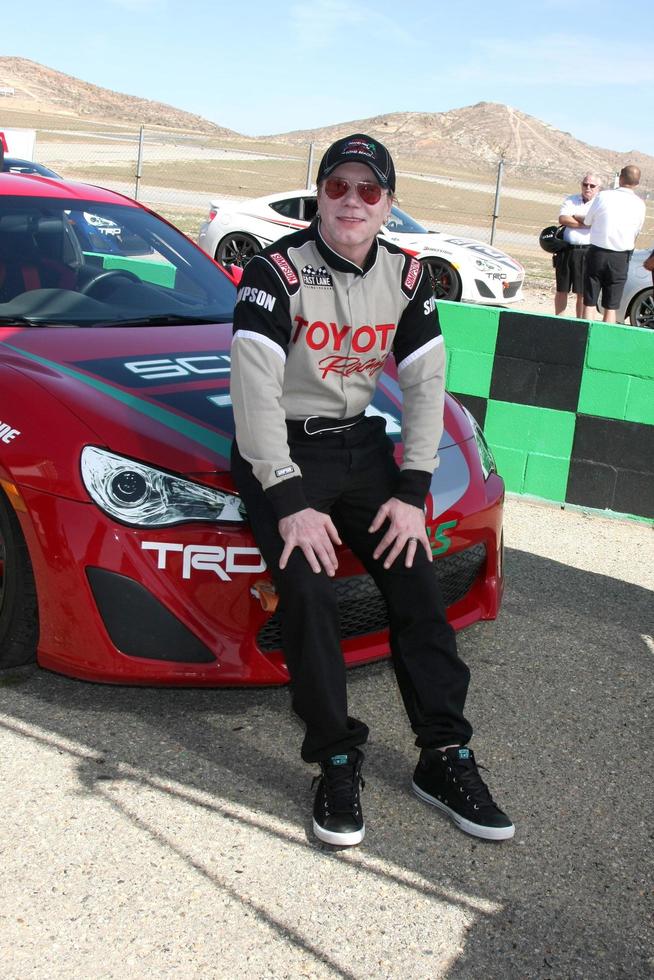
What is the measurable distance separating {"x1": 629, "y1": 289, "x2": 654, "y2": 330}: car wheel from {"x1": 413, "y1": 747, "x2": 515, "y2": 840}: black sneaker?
28.7 feet

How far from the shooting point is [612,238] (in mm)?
10180

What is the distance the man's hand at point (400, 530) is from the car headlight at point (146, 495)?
0.37 m

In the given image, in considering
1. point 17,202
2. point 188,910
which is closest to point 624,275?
point 17,202

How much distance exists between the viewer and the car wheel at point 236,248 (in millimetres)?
14086

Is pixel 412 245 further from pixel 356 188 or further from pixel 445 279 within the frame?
pixel 356 188

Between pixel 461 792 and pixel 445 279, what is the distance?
35.6 ft

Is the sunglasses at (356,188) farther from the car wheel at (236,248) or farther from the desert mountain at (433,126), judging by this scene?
the desert mountain at (433,126)

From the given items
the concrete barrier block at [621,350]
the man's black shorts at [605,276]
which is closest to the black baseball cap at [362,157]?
the concrete barrier block at [621,350]

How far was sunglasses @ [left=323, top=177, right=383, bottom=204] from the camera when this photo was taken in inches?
115

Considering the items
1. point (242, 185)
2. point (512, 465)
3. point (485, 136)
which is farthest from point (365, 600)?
point (485, 136)

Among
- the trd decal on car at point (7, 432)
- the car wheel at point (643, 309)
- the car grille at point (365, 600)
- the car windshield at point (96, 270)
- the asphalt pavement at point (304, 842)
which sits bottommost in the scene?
the asphalt pavement at point (304, 842)

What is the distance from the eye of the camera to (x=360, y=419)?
10.2ft

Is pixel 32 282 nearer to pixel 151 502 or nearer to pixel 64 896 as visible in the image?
pixel 151 502

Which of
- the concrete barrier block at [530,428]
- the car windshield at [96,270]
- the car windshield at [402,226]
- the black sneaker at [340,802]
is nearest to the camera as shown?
the black sneaker at [340,802]
